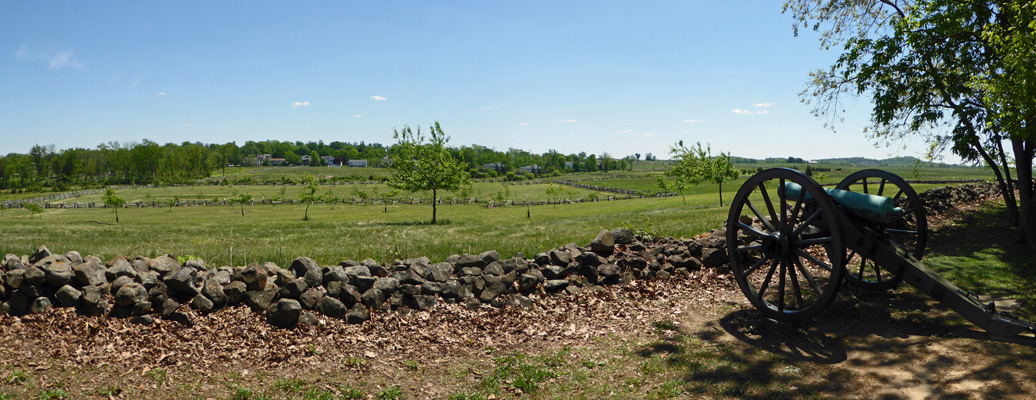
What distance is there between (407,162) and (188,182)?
116643 mm

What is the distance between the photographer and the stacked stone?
6.70 metres

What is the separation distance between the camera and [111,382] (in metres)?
5.41

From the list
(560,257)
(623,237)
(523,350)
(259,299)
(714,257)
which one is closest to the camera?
(523,350)

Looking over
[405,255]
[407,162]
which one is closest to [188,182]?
[407,162]

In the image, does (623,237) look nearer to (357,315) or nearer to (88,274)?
(357,315)

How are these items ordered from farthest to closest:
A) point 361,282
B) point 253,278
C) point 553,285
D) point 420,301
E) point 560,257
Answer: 1. point 560,257
2. point 553,285
3. point 361,282
4. point 420,301
5. point 253,278

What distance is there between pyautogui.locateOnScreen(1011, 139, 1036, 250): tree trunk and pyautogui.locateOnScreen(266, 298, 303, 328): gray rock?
14.1 metres

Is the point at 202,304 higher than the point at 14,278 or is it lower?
lower

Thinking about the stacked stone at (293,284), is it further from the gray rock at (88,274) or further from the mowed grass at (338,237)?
the mowed grass at (338,237)

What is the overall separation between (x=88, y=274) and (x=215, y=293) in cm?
163

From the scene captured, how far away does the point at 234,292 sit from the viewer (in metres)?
6.96

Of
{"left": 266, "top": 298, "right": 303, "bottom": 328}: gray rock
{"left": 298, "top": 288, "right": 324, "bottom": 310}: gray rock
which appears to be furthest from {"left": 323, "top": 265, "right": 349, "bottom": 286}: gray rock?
{"left": 266, "top": 298, "right": 303, "bottom": 328}: gray rock

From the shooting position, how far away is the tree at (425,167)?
3525cm

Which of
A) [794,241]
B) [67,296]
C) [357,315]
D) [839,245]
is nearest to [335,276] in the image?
[357,315]
